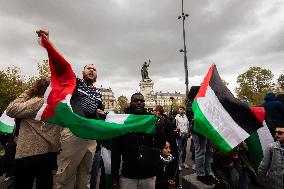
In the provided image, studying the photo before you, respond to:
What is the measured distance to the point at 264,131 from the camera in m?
4.14

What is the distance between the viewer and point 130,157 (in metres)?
3.36

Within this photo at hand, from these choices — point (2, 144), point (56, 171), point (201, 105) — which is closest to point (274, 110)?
point (201, 105)

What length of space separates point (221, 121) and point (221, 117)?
67mm

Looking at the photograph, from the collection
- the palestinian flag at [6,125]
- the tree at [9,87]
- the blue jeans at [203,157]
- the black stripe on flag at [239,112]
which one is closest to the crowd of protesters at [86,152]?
the black stripe on flag at [239,112]

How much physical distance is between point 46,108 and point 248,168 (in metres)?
3.37

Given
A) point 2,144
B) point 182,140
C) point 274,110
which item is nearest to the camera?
point 274,110

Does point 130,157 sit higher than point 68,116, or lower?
lower

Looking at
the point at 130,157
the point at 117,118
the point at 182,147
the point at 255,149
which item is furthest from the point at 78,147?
the point at 182,147

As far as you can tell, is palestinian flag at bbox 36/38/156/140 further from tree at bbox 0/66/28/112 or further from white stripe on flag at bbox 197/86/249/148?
tree at bbox 0/66/28/112

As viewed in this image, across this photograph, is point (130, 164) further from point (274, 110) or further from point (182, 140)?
point (182, 140)

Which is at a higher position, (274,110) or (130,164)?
(274,110)

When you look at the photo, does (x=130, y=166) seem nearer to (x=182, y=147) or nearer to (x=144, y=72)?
(x=182, y=147)

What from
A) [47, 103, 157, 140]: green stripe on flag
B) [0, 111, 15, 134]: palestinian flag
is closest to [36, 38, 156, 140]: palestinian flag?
[47, 103, 157, 140]: green stripe on flag

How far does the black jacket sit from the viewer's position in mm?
3322
